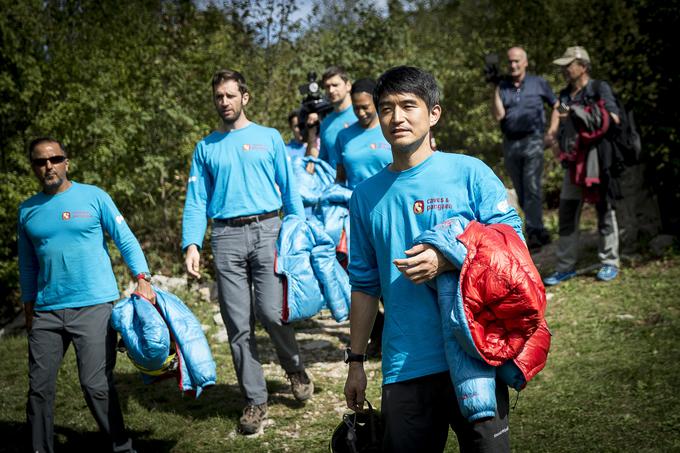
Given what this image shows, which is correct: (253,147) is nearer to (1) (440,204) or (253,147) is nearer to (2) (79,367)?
(2) (79,367)

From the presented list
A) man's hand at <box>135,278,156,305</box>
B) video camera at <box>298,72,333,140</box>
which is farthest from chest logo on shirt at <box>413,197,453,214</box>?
video camera at <box>298,72,333,140</box>

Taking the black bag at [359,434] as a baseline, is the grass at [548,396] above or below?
below

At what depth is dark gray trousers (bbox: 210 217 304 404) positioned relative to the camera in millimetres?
5113

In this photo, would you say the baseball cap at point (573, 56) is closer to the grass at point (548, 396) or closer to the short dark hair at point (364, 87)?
the grass at point (548, 396)

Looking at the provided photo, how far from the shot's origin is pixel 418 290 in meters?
2.76

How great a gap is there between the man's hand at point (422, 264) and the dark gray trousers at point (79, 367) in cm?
271

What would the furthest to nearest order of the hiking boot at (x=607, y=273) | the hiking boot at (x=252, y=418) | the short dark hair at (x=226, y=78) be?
the hiking boot at (x=607, y=273) → the short dark hair at (x=226, y=78) → the hiking boot at (x=252, y=418)

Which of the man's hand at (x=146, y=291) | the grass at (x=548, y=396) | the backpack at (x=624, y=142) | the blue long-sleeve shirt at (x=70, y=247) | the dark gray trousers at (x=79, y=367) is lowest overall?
the grass at (x=548, y=396)

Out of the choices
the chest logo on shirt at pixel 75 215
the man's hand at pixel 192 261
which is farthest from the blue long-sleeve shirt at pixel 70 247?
the man's hand at pixel 192 261

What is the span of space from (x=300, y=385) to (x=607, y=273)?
12.7 feet

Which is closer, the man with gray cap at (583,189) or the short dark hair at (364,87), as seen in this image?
the short dark hair at (364,87)

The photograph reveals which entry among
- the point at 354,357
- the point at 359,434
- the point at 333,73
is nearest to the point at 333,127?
the point at 333,73

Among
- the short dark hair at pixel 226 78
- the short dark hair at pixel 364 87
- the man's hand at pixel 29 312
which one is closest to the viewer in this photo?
the man's hand at pixel 29 312

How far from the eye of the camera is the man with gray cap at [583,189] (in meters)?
7.48
